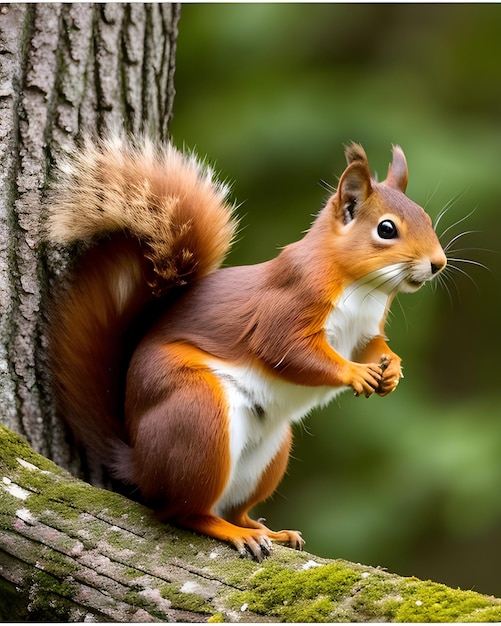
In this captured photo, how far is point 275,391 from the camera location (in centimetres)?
171

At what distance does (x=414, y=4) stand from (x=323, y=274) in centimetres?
226

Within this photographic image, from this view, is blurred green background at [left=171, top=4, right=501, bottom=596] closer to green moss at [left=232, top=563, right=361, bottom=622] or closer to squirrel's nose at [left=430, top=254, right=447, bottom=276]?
squirrel's nose at [left=430, top=254, right=447, bottom=276]

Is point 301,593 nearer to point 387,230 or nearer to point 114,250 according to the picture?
point 387,230

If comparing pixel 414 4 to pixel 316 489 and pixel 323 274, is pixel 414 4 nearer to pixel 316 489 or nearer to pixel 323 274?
pixel 316 489

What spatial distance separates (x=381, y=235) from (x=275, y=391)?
0.36 metres

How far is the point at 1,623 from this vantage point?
1566mm

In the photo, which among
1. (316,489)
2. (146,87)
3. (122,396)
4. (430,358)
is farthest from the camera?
(430,358)

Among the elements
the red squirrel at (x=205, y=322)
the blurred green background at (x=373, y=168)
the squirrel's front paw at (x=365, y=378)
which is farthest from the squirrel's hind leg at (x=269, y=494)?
the blurred green background at (x=373, y=168)

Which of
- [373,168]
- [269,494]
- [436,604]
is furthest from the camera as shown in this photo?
[373,168]

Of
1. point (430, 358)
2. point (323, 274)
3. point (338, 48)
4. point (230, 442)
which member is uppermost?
point (338, 48)

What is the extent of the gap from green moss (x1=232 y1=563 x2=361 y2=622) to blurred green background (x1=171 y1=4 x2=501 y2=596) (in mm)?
1364

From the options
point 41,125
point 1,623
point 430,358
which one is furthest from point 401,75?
point 1,623

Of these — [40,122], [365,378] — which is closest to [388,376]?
[365,378]

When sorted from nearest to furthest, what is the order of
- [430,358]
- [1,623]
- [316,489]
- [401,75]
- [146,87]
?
[1,623] < [146,87] < [316,489] < [401,75] < [430,358]
